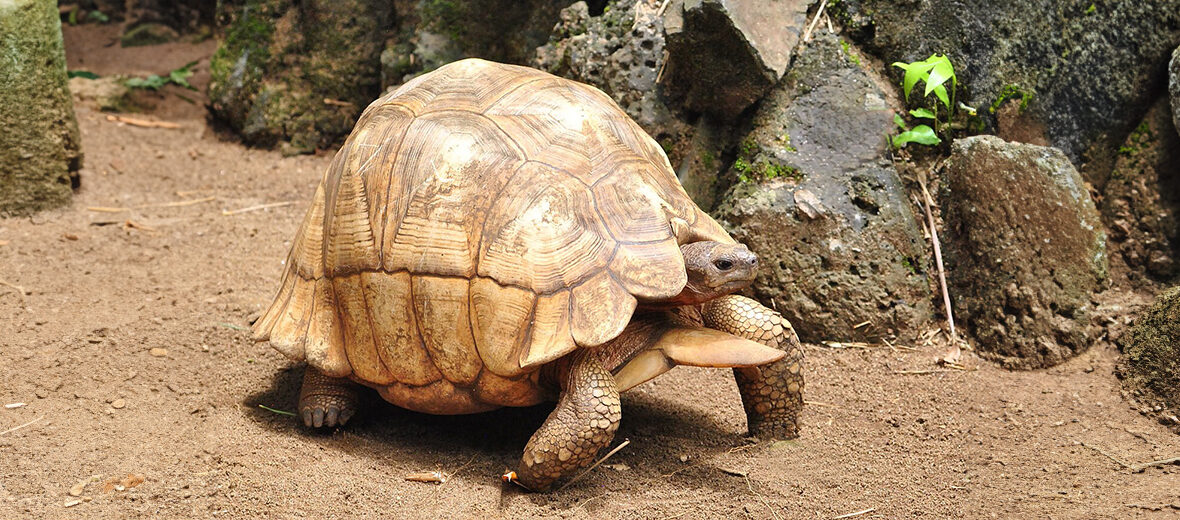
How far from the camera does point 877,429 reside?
3.69 meters

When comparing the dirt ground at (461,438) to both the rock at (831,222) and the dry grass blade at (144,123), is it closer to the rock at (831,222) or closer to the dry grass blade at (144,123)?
the rock at (831,222)

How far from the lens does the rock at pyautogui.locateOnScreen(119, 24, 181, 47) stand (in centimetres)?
980

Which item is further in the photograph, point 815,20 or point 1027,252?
point 815,20

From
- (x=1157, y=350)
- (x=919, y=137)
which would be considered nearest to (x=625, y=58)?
(x=919, y=137)

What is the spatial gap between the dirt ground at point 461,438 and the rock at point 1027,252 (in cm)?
14

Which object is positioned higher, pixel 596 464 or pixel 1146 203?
pixel 1146 203

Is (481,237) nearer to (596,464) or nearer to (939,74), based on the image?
(596,464)

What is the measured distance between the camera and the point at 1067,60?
4.45m

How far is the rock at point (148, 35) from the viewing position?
9805 millimetres

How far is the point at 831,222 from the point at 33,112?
→ 460 cm

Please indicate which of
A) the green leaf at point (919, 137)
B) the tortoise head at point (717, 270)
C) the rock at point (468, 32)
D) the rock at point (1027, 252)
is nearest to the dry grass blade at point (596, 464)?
the tortoise head at point (717, 270)

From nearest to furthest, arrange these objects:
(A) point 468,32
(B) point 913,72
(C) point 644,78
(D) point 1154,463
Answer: (D) point 1154,463 → (B) point 913,72 → (C) point 644,78 → (A) point 468,32

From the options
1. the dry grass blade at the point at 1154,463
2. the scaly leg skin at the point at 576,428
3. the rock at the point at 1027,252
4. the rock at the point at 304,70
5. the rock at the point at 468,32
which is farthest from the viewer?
the rock at the point at 304,70

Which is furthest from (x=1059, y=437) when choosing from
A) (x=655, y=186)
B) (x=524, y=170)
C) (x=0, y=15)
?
(x=0, y=15)
